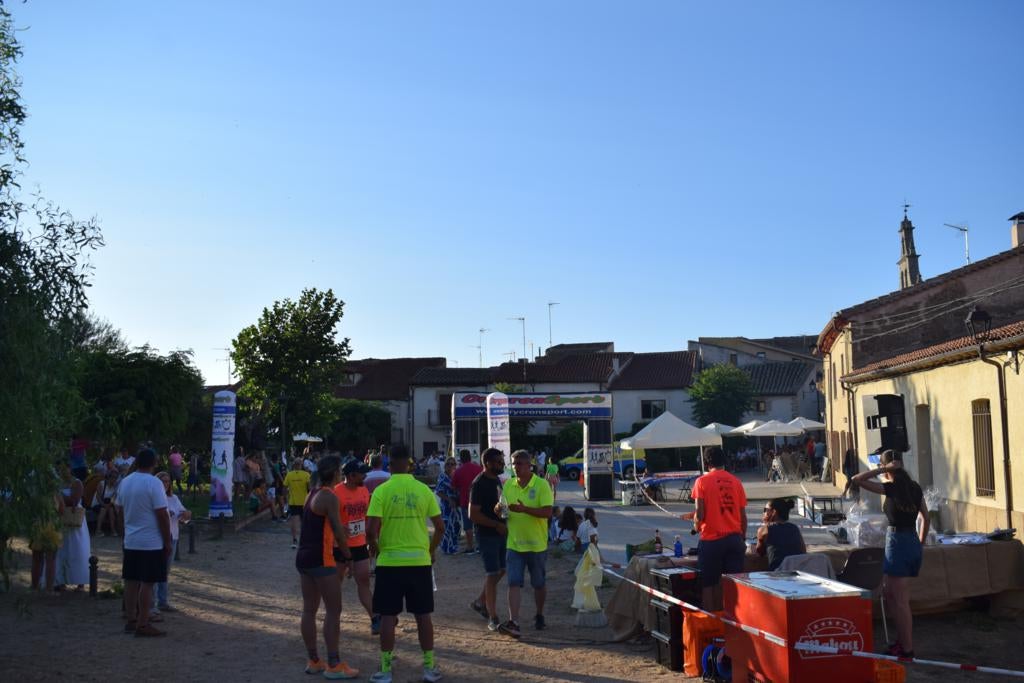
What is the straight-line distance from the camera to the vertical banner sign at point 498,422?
22.9 metres

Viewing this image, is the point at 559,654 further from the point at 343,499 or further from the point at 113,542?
the point at 113,542

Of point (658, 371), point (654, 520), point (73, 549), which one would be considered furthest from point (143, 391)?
point (658, 371)

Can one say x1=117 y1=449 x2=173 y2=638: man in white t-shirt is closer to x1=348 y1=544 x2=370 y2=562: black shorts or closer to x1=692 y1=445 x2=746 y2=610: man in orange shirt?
x1=348 y1=544 x2=370 y2=562: black shorts

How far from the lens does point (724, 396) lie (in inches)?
1934

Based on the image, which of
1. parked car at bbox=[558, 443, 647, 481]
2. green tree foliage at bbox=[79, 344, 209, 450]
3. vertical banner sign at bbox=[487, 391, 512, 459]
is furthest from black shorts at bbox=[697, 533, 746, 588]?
parked car at bbox=[558, 443, 647, 481]

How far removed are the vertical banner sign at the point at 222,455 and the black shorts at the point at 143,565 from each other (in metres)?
10.2

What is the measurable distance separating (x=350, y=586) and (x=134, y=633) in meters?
3.44

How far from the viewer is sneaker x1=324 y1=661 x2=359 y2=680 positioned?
23.6 ft

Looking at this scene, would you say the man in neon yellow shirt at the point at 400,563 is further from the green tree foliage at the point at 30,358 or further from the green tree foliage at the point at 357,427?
the green tree foliage at the point at 357,427

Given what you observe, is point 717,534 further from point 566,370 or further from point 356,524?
point 566,370

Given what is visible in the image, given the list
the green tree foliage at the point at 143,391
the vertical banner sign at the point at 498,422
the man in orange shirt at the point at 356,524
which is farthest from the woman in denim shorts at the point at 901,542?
the green tree foliage at the point at 143,391

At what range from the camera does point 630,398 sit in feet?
183

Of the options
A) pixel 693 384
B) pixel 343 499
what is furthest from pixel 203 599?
pixel 693 384

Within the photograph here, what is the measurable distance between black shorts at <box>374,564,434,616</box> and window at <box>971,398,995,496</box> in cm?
1040
